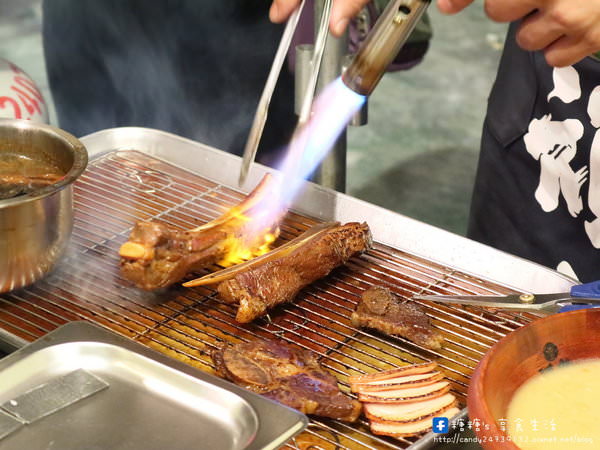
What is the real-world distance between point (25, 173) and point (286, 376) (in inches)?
42.9

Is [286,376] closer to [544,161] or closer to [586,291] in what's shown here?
[586,291]

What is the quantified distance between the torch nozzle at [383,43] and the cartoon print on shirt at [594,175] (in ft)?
3.65

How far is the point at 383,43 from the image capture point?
194 cm

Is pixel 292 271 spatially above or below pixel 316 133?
below

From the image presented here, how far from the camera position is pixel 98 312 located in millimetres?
2350

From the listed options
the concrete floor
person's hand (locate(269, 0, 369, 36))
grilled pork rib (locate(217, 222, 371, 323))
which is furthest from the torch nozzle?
the concrete floor

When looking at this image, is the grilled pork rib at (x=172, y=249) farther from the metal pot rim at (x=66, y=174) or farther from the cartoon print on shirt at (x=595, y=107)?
the cartoon print on shirt at (x=595, y=107)

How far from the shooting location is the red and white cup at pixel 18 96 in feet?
10.9

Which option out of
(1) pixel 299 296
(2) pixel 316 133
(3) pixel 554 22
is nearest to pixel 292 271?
(1) pixel 299 296

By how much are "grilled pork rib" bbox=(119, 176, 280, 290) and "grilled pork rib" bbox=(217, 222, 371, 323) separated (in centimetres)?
16

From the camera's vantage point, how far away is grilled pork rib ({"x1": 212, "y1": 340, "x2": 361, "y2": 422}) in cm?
195

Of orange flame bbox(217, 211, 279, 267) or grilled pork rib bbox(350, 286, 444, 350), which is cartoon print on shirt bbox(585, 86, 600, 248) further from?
orange flame bbox(217, 211, 279, 267)

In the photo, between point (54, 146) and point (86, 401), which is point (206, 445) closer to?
point (86, 401)

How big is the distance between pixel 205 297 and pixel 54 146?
670 mm
